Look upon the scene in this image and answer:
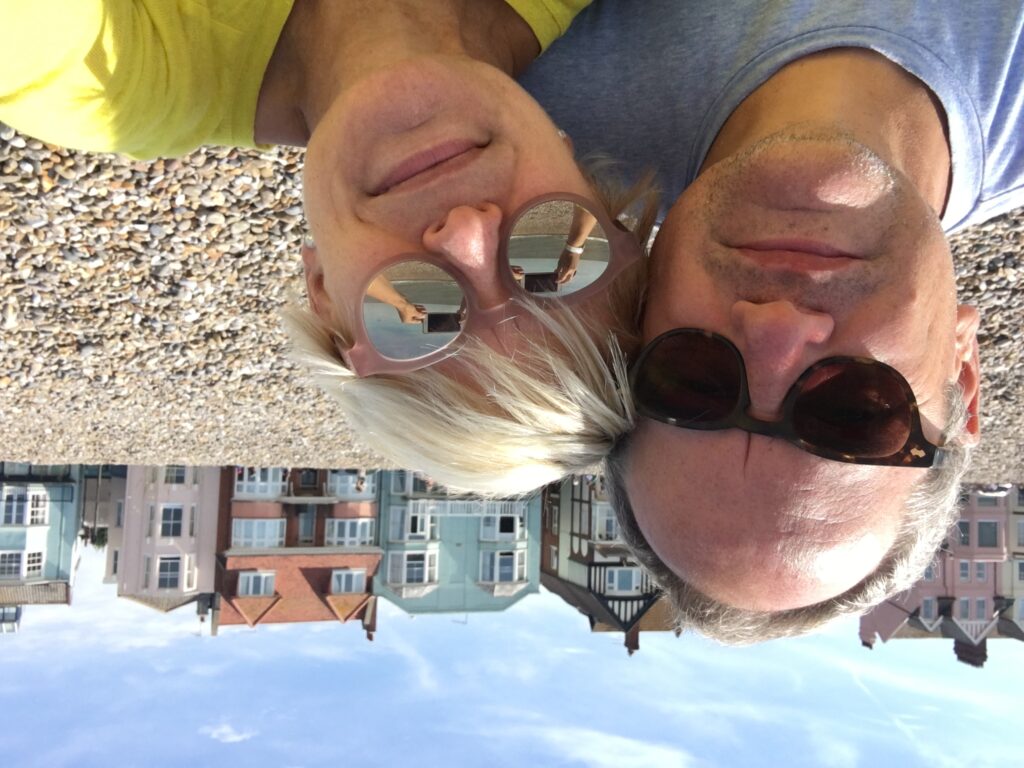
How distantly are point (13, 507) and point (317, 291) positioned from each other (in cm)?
1248

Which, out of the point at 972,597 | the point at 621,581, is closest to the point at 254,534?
the point at 621,581

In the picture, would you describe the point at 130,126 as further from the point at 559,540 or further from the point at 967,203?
the point at 559,540

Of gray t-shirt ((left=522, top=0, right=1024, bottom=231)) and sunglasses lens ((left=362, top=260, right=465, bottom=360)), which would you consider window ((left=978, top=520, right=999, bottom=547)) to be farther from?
sunglasses lens ((left=362, top=260, right=465, bottom=360))

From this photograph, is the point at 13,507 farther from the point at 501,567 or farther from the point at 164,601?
the point at 501,567

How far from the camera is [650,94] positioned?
1.50 meters

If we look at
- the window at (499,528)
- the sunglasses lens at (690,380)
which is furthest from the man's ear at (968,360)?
the window at (499,528)

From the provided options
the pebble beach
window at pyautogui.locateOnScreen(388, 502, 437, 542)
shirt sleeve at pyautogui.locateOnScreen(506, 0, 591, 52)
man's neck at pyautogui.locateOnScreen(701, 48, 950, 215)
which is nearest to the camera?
man's neck at pyautogui.locateOnScreen(701, 48, 950, 215)

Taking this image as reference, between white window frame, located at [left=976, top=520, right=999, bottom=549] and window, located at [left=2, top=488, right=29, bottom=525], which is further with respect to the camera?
white window frame, located at [left=976, top=520, right=999, bottom=549]

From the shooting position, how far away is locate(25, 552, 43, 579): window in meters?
11.1

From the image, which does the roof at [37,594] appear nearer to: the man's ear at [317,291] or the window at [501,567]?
the window at [501,567]

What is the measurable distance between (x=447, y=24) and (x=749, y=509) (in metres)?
1.00

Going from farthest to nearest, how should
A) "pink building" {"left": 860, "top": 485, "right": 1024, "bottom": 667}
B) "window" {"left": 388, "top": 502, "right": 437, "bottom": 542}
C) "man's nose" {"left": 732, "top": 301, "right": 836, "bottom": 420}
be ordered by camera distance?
"window" {"left": 388, "top": 502, "right": 437, "bottom": 542} < "pink building" {"left": 860, "top": 485, "right": 1024, "bottom": 667} < "man's nose" {"left": 732, "top": 301, "right": 836, "bottom": 420}

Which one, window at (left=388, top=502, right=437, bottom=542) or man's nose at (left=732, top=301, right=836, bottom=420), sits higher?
man's nose at (left=732, top=301, right=836, bottom=420)

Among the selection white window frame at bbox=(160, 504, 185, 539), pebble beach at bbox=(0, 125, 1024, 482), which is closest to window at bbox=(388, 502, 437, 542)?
white window frame at bbox=(160, 504, 185, 539)
